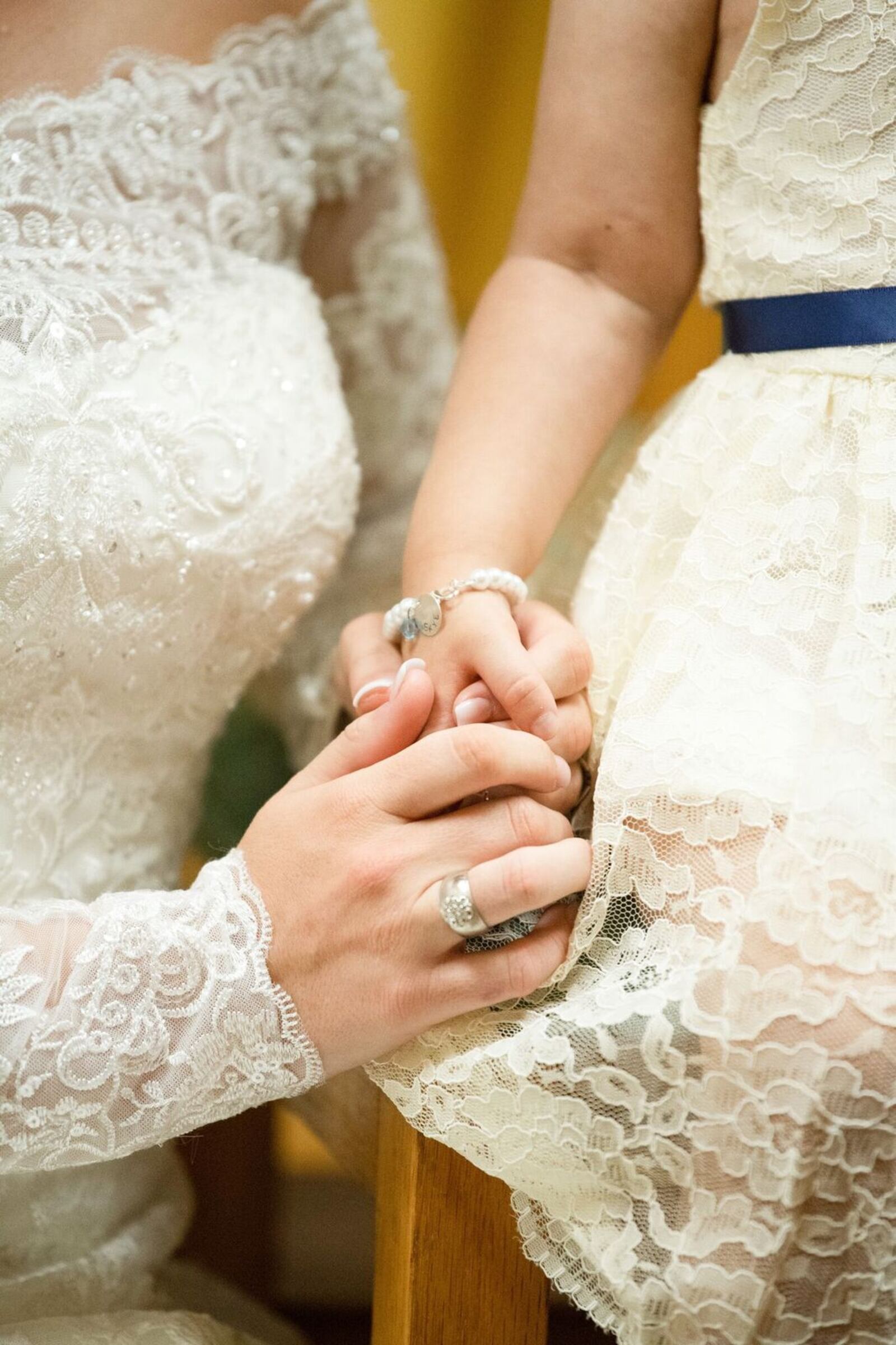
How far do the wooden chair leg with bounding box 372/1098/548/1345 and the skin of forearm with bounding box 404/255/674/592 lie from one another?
14.0 inches

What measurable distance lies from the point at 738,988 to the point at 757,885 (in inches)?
1.9

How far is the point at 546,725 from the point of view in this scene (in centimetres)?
65

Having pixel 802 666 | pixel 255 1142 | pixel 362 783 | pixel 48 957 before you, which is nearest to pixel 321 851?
pixel 362 783

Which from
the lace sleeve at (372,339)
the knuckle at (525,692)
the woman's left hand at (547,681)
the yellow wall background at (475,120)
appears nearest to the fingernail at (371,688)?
the woman's left hand at (547,681)

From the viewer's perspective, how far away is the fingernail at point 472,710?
2.18 ft

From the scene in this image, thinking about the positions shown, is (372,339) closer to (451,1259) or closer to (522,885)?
(522,885)

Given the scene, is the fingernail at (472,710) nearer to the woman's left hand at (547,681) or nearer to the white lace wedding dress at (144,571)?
the woman's left hand at (547,681)

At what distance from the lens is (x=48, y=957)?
625mm

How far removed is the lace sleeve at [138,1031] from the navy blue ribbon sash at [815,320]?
47 centimetres

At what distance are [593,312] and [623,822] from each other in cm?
42

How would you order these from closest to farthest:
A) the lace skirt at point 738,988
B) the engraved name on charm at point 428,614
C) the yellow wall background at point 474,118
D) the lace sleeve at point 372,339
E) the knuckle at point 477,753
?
the lace skirt at point 738,988, the knuckle at point 477,753, the engraved name on charm at point 428,614, the lace sleeve at point 372,339, the yellow wall background at point 474,118

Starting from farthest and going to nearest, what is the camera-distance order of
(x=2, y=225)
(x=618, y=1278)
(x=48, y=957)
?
(x=2, y=225), (x=48, y=957), (x=618, y=1278)

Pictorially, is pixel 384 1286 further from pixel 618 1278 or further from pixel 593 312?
pixel 593 312

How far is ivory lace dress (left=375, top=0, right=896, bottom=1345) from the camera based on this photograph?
0.50 m
